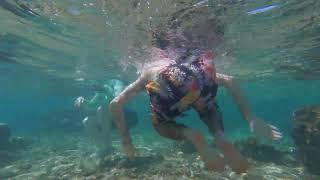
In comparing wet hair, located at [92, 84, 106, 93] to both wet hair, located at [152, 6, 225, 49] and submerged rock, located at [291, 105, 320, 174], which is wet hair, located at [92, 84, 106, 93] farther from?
submerged rock, located at [291, 105, 320, 174]

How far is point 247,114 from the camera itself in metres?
6.81

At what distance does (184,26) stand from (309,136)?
25.4ft

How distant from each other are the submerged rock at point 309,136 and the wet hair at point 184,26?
19.2 ft

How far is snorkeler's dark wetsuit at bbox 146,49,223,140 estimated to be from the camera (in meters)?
6.47

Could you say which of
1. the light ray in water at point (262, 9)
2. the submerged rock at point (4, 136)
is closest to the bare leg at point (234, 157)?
the light ray in water at point (262, 9)

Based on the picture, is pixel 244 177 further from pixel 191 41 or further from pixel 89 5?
pixel 89 5

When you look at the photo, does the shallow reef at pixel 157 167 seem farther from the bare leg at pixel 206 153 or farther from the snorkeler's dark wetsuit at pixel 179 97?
the bare leg at pixel 206 153

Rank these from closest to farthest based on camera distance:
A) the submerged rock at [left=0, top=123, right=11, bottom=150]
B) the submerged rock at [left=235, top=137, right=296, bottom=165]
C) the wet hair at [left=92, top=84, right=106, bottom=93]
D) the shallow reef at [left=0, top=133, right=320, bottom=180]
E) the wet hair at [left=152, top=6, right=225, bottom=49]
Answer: the shallow reef at [left=0, top=133, right=320, bottom=180] → the wet hair at [left=152, top=6, right=225, bottom=49] → the submerged rock at [left=235, top=137, right=296, bottom=165] → the submerged rock at [left=0, top=123, right=11, bottom=150] → the wet hair at [left=92, top=84, right=106, bottom=93]

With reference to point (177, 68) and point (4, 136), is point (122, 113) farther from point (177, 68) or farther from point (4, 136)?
point (4, 136)

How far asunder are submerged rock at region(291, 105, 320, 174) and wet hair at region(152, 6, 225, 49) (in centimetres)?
585

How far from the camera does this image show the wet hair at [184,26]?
1321 centimetres

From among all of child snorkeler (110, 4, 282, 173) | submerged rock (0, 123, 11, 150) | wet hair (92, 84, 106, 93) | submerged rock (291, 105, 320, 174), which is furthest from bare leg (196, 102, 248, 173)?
wet hair (92, 84, 106, 93)

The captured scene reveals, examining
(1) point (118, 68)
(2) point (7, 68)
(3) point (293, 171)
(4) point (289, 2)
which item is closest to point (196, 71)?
(4) point (289, 2)

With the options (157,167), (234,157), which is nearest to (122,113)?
(234,157)
